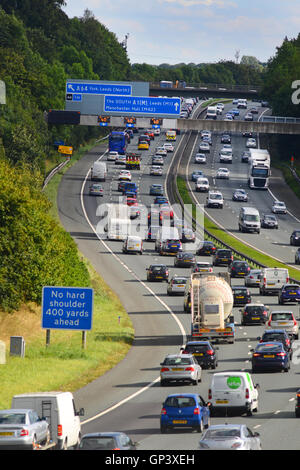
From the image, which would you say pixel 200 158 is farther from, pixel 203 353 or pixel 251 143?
pixel 203 353

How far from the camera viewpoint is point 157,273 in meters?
81.2

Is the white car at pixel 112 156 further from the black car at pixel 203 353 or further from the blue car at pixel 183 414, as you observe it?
the blue car at pixel 183 414

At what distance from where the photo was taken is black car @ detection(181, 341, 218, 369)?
51062 millimetres

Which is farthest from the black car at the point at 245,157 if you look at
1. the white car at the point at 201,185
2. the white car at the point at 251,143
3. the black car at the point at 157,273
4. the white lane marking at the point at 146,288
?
the black car at the point at 157,273

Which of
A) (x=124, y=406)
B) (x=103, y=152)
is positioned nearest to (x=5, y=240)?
(x=124, y=406)

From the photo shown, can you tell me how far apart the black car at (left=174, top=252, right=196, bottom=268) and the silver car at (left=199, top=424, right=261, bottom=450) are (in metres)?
57.5

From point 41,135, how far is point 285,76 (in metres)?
60.0

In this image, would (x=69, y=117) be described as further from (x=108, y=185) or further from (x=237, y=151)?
(x=237, y=151)

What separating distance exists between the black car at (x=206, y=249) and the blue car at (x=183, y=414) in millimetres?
56197

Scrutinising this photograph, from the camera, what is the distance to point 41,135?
131000mm

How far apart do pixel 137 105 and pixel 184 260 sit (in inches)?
1240

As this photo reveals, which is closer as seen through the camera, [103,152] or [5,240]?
[5,240]

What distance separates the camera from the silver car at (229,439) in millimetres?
28141

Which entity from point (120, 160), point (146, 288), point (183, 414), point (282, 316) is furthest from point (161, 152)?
point (183, 414)
